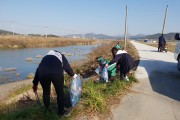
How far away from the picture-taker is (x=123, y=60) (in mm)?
7770

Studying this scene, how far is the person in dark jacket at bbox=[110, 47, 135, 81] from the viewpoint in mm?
7563

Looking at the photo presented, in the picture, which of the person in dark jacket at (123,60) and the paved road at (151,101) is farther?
the person in dark jacket at (123,60)

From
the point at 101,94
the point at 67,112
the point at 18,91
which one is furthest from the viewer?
the point at 18,91

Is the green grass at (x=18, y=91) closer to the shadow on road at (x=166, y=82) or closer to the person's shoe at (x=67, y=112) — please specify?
the shadow on road at (x=166, y=82)

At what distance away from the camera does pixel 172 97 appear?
6.89 metres

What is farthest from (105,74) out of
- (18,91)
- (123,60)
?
(18,91)

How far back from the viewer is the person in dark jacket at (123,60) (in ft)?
24.8

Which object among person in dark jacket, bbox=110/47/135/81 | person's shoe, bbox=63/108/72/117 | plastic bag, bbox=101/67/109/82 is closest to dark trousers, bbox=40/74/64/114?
person's shoe, bbox=63/108/72/117

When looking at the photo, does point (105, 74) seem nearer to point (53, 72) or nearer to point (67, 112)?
point (67, 112)

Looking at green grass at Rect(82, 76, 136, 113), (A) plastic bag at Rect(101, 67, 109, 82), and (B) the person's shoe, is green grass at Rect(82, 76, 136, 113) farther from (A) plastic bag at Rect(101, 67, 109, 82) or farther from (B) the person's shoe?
(B) the person's shoe

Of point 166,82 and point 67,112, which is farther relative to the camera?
point 166,82

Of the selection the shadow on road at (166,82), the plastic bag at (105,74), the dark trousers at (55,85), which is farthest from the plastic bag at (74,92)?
the shadow on road at (166,82)

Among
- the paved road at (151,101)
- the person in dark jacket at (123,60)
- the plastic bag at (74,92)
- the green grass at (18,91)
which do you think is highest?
the person in dark jacket at (123,60)

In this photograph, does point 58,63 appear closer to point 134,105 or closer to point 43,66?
point 43,66
